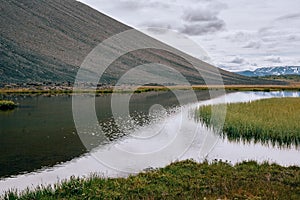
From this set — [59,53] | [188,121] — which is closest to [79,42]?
[59,53]

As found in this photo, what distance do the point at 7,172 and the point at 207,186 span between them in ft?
37.1

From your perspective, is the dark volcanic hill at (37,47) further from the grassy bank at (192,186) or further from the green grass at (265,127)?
the grassy bank at (192,186)

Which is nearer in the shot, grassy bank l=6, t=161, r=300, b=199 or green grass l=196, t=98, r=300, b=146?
grassy bank l=6, t=161, r=300, b=199

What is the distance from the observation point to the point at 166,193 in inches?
545

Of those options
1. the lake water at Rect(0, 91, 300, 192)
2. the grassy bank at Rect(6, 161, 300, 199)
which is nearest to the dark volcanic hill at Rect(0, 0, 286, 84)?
the lake water at Rect(0, 91, 300, 192)

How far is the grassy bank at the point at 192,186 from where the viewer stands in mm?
13555

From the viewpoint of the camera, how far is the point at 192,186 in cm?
1456

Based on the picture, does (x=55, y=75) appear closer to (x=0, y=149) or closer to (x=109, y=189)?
(x=0, y=149)

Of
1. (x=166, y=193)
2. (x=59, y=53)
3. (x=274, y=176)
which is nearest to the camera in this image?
(x=166, y=193)

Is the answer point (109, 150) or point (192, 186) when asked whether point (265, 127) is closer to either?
point (109, 150)

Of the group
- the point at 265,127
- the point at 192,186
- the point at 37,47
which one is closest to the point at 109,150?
the point at 192,186

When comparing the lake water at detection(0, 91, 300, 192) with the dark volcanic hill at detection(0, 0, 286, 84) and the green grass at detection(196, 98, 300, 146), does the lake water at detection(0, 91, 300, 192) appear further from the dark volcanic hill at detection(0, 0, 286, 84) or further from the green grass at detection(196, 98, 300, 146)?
the dark volcanic hill at detection(0, 0, 286, 84)

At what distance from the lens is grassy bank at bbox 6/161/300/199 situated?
44.5 ft

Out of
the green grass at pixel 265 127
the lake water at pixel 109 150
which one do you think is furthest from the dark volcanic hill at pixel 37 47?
the green grass at pixel 265 127
